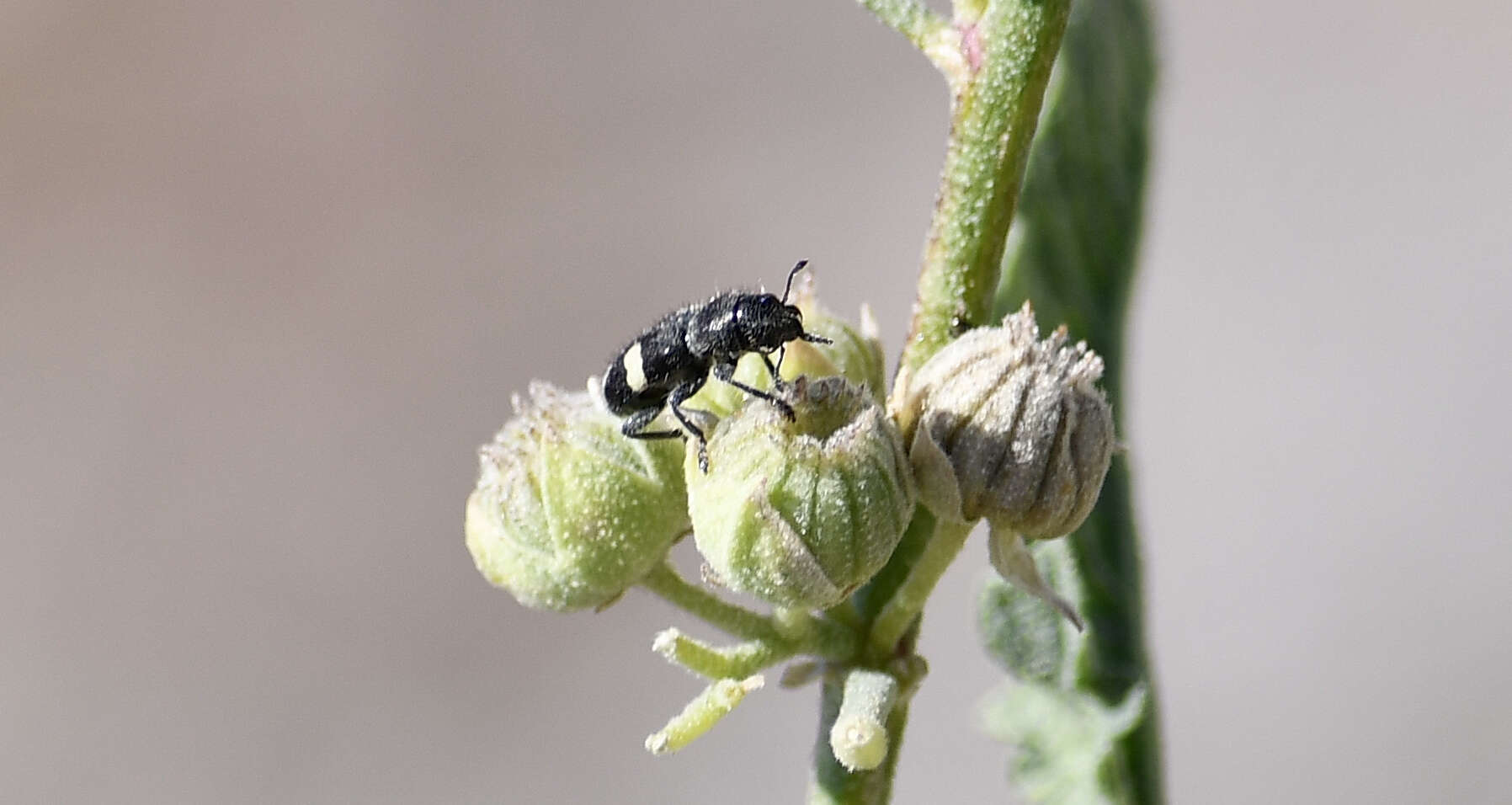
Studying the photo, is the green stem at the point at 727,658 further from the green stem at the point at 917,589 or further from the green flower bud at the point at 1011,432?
Answer: the green flower bud at the point at 1011,432

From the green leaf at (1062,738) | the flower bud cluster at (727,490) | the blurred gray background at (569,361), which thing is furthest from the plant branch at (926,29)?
the blurred gray background at (569,361)

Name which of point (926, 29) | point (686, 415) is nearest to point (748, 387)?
point (686, 415)

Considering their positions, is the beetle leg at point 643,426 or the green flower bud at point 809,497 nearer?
the green flower bud at point 809,497

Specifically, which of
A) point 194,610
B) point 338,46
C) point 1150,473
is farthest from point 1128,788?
point 338,46

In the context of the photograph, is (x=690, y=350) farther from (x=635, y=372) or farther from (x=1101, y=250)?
(x=1101, y=250)

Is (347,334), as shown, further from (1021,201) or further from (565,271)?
(1021,201)

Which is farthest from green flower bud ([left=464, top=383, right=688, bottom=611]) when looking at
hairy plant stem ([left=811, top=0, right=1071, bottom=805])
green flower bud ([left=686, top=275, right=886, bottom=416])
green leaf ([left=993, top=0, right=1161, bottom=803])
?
green leaf ([left=993, top=0, right=1161, bottom=803])

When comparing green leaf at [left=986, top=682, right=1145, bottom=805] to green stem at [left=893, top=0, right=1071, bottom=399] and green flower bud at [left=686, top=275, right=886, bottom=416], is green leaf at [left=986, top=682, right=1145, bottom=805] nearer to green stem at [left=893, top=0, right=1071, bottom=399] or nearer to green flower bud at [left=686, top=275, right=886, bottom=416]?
green flower bud at [left=686, top=275, right=886, bottom=416]
